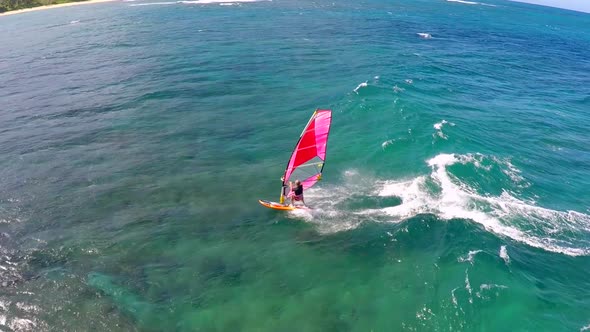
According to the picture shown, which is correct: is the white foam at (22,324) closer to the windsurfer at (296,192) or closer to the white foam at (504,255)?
the windsurfer at (296,192)

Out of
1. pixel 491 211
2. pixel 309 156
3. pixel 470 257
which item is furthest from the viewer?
pixel 309 156

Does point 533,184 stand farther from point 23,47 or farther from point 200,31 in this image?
point 23,47

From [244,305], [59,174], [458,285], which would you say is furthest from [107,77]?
[458,285]

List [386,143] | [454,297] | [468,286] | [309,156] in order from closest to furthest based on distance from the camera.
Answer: [454,297] → [468,286] → [309,156] → [386,143]

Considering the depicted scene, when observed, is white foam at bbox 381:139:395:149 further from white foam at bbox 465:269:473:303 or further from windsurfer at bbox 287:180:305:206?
white foam at bbox 465:269:473:303

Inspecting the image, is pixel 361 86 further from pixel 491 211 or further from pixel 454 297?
pixel 454 297

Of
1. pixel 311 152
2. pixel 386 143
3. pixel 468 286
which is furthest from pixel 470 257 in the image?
pixel 386 143

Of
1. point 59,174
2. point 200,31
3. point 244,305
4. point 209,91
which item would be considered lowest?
point 244,305
